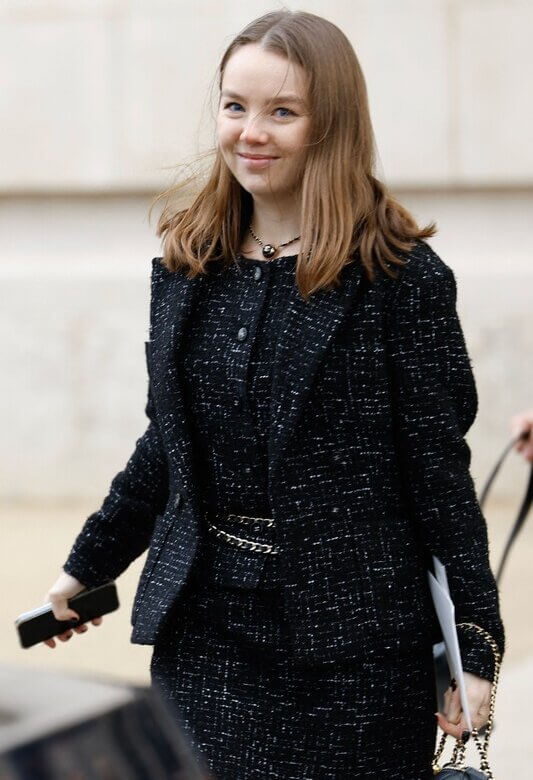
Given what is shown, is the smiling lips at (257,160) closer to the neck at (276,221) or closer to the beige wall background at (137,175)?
the neck at (276,221)

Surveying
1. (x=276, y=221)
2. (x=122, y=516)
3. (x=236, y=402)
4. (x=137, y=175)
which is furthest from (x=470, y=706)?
(x=137, y=175)

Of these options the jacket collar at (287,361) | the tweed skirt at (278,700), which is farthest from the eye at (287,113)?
the tweed skirt at (278,700)

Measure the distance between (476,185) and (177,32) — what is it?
6.00 feet

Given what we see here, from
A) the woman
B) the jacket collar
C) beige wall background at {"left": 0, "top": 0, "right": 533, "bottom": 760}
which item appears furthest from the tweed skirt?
beige wall background at {"left": 0, "top": 0, "right": 533, "bottom": 760}

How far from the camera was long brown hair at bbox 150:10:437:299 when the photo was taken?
3012 mm

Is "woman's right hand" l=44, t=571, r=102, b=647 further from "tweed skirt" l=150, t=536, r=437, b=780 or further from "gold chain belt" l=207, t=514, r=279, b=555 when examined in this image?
"gold chain belt" l=207, t=514, r=279, b=555

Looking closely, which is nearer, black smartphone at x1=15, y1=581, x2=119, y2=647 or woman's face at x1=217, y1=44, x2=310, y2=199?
woman's face at x1=217, y1=44, x2=310, y2=199

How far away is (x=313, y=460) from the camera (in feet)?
9.74

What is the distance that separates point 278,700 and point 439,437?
0.55 meters

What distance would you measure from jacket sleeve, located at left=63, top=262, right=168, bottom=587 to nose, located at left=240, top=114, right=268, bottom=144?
0.60 metres

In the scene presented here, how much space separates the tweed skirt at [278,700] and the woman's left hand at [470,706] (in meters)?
0.11

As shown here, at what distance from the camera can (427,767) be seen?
124 inches

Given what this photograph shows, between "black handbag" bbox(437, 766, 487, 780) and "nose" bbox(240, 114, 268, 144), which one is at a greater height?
"nose" bbox(240, 114, 268, 144)

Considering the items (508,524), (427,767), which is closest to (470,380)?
(427,767)
